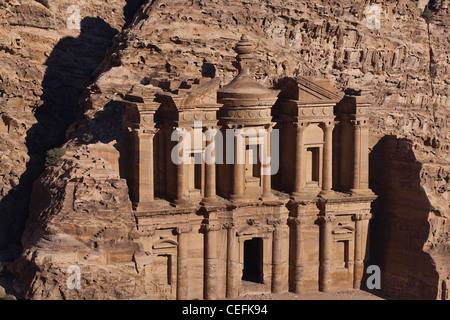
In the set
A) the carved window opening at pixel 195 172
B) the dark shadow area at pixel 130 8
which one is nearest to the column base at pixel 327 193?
the carved window opening at pixel 195 172

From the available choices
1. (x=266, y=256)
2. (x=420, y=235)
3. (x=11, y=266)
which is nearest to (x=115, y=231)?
(x=11, y=266)

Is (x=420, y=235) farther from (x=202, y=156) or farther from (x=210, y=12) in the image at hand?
(x=210, y=12)

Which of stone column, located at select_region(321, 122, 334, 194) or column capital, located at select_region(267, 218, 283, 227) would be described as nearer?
column capital, located at select_region(267, 218, 283, 227)

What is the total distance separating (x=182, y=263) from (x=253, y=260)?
19.1 feet

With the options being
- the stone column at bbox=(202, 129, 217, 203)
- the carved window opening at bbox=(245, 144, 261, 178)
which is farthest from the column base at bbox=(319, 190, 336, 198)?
the stone column at bbox=(202, 129, 217, 203)

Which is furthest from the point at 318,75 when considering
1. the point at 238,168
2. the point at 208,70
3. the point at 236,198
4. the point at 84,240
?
the point at 84,240

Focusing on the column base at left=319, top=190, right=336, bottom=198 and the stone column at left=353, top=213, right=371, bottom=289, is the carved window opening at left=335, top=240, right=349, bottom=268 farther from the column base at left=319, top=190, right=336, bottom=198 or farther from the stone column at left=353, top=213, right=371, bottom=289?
the column base at left=319, top=190, right=336, bottom=198

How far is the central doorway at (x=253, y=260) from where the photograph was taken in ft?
207

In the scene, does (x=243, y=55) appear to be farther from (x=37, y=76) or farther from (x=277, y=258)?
(x=37, y=76)

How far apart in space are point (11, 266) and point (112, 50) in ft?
55.7

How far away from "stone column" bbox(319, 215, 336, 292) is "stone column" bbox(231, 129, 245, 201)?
463 cm

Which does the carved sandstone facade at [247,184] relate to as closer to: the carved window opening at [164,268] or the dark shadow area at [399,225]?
the carved window opening at [164,268]

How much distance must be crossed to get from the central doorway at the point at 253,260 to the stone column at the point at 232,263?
1.62 m

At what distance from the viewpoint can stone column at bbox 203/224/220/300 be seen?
200 ft
